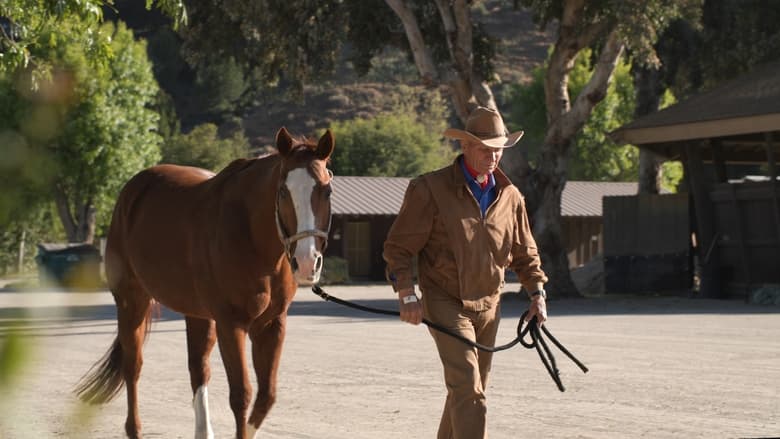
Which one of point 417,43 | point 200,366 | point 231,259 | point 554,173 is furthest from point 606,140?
point 231,259

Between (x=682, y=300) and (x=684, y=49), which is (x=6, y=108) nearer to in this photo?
(x=682, y=300)

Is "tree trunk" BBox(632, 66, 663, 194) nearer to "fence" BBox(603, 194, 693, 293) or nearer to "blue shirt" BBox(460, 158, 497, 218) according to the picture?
"fence" BBox(603, 194, 693, 293)

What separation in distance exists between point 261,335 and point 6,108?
16.7 feet

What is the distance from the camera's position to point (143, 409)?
9.68 meters

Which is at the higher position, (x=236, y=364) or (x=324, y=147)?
(x=324, y=147)

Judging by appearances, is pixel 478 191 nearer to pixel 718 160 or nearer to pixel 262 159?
pixel 262 159

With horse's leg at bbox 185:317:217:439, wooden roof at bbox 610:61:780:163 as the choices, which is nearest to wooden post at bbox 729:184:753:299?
wooden roof at bbox 610:61:780:163

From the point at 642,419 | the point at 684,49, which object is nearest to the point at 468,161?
the point at 642,419

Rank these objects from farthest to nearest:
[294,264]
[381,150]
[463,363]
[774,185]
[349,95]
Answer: [349,95]
[381,150]
[774,185]
[294,264]
[463,363]

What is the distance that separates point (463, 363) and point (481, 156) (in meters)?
1.08

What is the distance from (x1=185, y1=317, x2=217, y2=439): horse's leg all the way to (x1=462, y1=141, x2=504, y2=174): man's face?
8.70 ft

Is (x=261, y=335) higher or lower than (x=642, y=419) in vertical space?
higher

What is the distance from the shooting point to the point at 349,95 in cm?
12694

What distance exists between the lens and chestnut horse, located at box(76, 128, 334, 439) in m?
6.62
